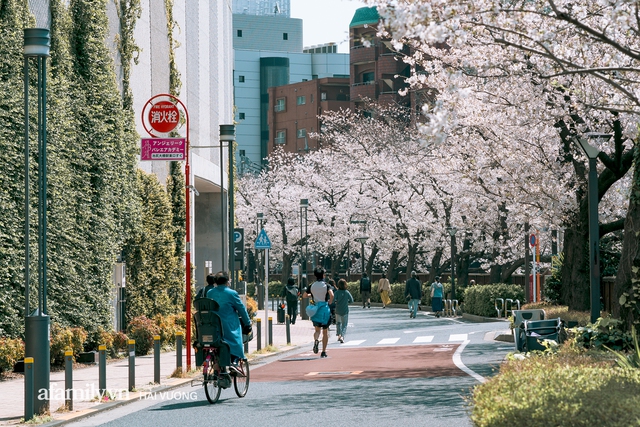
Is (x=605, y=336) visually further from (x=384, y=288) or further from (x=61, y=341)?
(x=384, y=288)

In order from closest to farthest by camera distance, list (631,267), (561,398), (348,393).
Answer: (561,398) < (348,393) < (631,267)

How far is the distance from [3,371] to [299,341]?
1200 centimetres

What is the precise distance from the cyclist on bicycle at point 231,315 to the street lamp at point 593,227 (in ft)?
20.3

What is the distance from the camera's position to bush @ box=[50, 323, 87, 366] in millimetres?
17594

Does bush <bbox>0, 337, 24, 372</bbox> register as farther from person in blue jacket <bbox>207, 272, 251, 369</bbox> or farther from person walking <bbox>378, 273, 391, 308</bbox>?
person walking <bbox>378, 273, 391, 308</bbox>

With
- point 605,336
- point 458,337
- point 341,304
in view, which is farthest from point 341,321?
Result: point 605,336

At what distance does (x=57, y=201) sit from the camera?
18.7m

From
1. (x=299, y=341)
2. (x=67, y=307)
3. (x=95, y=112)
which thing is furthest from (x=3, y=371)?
(x=299, y=341)

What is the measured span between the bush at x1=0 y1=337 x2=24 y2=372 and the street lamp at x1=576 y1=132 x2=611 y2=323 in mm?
9269

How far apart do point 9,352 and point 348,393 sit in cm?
568

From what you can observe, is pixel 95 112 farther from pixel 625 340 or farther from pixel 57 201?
pixel 625 340

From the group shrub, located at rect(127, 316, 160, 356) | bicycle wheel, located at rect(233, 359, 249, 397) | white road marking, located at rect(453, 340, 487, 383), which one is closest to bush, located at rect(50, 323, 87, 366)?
shrub, located at rect(127, 316, 160, 356)

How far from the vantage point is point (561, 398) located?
23.0 feet

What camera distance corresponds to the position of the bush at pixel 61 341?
17594 mm
